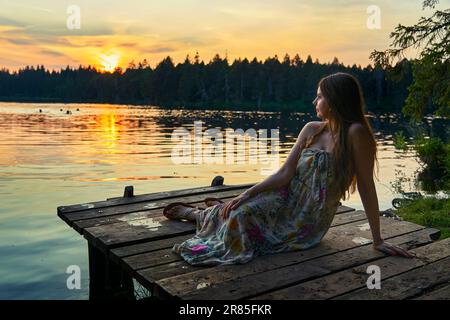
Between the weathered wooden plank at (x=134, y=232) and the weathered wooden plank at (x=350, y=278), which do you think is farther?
the weathered wooden plank at (x=134, y=232)

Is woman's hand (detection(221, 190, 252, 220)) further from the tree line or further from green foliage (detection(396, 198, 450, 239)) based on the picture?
the tree line

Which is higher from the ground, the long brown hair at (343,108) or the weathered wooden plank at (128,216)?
the long brown hair at (343,108)

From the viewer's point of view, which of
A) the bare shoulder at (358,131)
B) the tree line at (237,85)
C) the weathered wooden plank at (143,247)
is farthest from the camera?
the tree line at (237,85)

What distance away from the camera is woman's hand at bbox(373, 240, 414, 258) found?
170 inches

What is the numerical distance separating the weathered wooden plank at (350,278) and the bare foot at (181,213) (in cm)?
213

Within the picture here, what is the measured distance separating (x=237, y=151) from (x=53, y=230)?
1761 cm

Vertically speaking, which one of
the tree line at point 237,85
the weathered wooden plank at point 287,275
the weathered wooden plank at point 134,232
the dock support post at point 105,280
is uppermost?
the tree line at point 237,85

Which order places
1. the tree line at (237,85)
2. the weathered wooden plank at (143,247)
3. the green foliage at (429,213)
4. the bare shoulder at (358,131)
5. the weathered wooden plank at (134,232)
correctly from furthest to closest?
the tree line at (237,85)
the green foliage at (429,213)
the weathered wooden plank at (134,232)
the weathered wooden plank at (143,247)
the bare shoulder at (358,131)

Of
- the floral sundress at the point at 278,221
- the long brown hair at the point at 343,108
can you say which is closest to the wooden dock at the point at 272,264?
the floral sundress at the point at 278,221

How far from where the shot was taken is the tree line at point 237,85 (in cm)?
10019

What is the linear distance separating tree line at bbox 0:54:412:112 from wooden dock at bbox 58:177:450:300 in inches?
3687

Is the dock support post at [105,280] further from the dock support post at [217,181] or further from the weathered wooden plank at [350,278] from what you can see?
the weathered wooden plank at [350,278]

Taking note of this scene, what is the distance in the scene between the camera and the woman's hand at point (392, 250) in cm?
432
